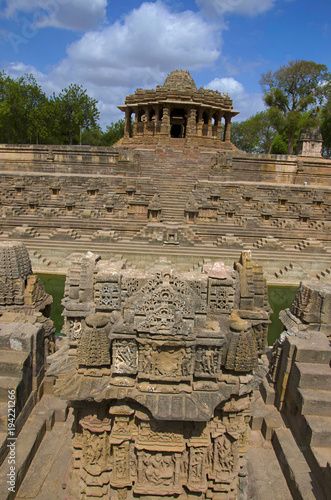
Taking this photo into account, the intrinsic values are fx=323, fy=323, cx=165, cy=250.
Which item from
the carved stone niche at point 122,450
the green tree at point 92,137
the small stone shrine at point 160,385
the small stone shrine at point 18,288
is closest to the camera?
the small stone shrine at point 160,385

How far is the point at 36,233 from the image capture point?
1532 centimetres

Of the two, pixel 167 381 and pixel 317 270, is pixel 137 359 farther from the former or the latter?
pixel 317 270

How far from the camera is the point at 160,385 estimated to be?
3.62 m

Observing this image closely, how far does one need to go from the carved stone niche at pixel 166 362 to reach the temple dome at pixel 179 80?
29210 mm

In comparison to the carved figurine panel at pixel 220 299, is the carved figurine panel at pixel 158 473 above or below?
below

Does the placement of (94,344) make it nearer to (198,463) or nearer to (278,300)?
(198,463)

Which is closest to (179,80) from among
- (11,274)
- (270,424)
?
(11,274)

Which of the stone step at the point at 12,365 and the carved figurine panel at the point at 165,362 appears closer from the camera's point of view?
the carved figurine panel at the point at 165,362

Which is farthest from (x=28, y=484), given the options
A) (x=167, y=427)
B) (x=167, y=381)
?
(x=167, y=381)

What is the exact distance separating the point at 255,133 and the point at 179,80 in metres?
22.6

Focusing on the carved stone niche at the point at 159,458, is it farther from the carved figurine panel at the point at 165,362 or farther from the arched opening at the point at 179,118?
the arched opening at the point at 179,118

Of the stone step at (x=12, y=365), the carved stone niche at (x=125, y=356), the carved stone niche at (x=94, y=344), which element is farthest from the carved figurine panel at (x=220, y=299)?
the stone step at (x=12, y=365)

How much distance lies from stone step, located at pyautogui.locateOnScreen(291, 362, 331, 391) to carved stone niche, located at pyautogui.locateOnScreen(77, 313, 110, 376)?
291 cm

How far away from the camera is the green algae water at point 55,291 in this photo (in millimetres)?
9820
